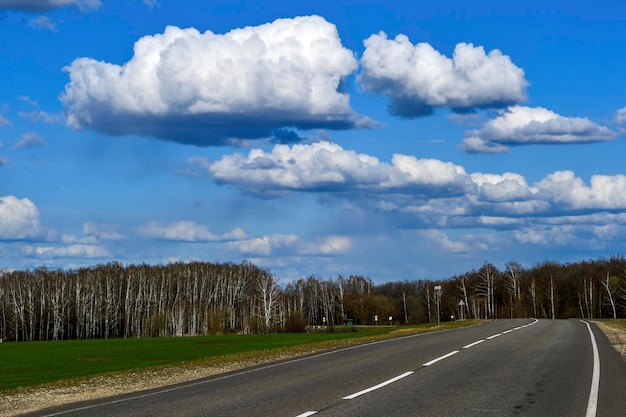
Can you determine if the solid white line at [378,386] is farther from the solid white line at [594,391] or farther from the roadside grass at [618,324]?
the roadside grass at [618,324]

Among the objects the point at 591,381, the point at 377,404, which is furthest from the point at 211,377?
the point at 591,381

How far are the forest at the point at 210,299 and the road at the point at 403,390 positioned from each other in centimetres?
9538

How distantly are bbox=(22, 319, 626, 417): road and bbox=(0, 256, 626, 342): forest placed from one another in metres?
95.4

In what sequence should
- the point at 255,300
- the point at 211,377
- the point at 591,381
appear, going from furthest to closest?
the point at 255,300
the point at 211,377
the point at 591,381

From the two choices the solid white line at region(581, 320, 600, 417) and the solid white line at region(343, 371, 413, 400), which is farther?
the solid white line at region(343, 371, 413, 400)

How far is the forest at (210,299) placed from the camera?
435 ft

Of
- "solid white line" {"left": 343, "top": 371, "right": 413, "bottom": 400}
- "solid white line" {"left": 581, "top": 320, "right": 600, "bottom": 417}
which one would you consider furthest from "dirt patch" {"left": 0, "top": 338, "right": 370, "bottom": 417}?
"solid white line" {"left": 581, "top": 320, "right": 600, "bottom": 417}

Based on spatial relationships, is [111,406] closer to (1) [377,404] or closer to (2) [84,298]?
(1) [377,404]

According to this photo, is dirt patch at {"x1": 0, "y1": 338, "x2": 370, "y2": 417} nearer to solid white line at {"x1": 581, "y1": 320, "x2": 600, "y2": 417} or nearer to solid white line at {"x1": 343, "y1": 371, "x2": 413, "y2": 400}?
solid white line at {"x1": 343, "y1": 371, "x2": 413, "y2": 400}

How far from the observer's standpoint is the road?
12242mm

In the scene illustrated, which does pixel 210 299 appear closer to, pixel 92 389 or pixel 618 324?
pixel 618 324

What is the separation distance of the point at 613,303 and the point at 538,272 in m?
30.1

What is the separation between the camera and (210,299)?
149 metres

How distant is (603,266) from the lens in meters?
150
